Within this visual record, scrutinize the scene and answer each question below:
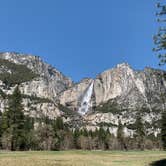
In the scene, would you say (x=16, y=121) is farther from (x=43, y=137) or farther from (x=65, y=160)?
(x=65, y=160)

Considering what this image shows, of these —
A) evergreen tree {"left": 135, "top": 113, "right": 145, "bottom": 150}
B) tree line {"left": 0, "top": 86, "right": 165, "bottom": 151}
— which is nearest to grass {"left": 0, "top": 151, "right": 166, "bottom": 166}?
tree line {"left": 0, "top": 86, "right": 165, "bottom": 151}

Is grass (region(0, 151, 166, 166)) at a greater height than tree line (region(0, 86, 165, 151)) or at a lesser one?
lesser

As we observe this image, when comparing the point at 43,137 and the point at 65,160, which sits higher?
the point at 43,137

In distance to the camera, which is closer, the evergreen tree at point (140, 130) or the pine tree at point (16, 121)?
the pine tree at point (16, 121)

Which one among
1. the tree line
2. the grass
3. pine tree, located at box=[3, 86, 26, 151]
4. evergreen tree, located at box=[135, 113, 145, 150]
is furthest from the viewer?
evergreen tree, located at box=[135, 113, 145, 150]

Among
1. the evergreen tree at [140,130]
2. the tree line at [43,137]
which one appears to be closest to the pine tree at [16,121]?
the tree line at [43,137]

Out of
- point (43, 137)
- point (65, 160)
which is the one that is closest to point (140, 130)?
point (43, 137)

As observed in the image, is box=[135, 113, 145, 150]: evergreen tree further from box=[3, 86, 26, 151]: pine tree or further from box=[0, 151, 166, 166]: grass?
box=[0, 151, 166, 166]: grass

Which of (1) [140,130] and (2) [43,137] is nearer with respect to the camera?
(2) [43,137]

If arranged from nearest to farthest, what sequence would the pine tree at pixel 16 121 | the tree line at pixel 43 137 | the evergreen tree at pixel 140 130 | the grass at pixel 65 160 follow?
the grass at pixel 65 160, the pine tree at pixel 16 121, the tree line at pixel 43 137, the evergreen tree at pixel 140 130

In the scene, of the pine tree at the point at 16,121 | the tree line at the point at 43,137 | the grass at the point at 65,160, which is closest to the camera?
the grass at the point at 65,160

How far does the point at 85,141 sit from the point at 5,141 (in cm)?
7391

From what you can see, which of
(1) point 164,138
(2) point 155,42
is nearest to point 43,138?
(1) point 164,138

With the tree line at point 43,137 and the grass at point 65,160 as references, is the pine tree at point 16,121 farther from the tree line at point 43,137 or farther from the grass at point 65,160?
the grass at point 65,160
